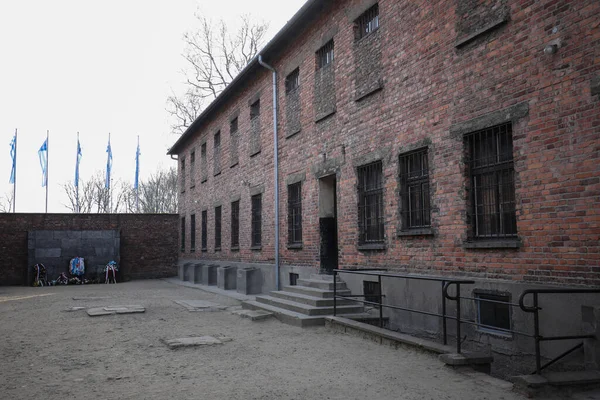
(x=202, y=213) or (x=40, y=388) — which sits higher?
(x=202, y=213)

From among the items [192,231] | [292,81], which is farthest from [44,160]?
[292,81]

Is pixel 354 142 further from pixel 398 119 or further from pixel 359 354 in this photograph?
pixel 359 354

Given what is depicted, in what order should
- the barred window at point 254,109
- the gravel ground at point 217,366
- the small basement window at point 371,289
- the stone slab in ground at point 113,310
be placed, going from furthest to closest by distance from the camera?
the barred window at point 254,109, the stone slab in ground at point 113,310, the small basement window at point 371,289, the gravel ground at point 217,366

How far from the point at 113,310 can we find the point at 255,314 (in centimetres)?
382

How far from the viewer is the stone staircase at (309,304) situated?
404 inches

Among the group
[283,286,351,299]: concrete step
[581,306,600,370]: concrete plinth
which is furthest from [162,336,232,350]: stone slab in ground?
[581,306,600,370]: concrete plinth

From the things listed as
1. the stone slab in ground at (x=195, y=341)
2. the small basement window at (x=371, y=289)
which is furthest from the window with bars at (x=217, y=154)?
the stone slab in ground at (x=195, y=341)

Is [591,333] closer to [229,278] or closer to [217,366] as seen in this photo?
[217,366]

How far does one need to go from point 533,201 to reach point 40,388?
6.47m

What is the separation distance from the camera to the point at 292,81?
50.7 feet

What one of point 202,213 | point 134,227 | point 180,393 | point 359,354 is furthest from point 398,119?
point 134,227

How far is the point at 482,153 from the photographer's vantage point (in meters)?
8.45

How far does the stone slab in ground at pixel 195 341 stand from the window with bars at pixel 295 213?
5966mm

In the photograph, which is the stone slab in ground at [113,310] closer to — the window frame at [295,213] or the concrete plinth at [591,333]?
the window frame at [295,213]
